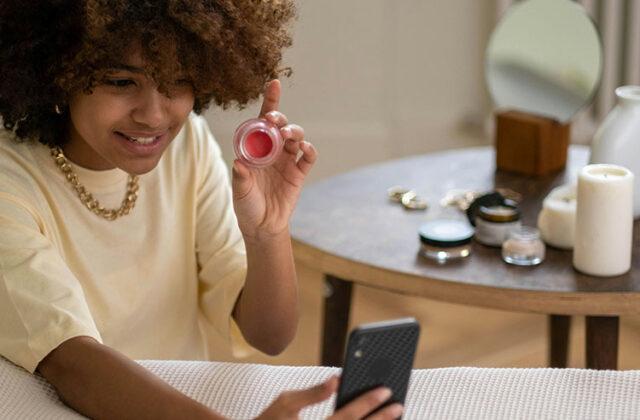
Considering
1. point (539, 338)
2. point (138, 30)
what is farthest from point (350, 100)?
point (138, 30)

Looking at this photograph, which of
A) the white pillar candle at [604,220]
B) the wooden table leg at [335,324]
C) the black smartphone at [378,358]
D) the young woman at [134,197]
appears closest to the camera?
the black smartphone at [378,358]

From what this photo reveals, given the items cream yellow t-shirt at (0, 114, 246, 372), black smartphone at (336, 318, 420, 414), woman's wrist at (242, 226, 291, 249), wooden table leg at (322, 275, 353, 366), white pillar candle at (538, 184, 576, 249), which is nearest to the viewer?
black smartphone at (336, 318, 420, 414)

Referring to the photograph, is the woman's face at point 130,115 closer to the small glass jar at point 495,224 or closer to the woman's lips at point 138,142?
the woman's lips at point 138,142

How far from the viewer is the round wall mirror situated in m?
1.78

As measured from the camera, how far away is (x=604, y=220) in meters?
1.29

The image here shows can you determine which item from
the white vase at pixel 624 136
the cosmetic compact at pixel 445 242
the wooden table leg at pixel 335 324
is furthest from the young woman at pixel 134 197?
the white vase at pixel 624 136

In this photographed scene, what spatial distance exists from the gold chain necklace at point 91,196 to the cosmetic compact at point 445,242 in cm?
46

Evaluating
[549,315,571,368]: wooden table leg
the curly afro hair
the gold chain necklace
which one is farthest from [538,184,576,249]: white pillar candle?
the gold chain necklace

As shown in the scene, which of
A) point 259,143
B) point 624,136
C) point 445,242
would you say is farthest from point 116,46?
point 624,136

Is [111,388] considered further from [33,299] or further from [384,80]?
[384,80]

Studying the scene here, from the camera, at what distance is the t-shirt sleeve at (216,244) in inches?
51.8

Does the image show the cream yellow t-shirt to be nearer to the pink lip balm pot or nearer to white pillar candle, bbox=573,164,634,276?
the pink lip balm pot

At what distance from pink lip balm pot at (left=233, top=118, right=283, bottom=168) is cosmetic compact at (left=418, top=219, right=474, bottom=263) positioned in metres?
0.43

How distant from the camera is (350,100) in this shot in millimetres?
2996
